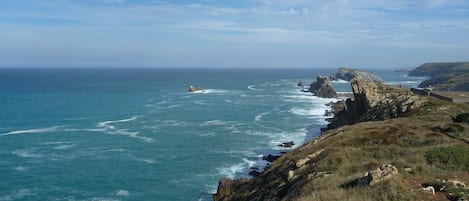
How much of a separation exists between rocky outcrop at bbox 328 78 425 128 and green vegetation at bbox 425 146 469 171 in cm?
3517

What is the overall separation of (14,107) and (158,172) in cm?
7793

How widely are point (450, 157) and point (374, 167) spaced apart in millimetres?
4435

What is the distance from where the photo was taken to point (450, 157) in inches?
969

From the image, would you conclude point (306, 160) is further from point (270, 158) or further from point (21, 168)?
point (21, 168)

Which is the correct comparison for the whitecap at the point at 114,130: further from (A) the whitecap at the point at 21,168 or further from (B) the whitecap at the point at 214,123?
(A) the whitecap at the point at 21,168

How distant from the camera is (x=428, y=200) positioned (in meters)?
17.7

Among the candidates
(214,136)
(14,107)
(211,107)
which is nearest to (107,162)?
(214,136)

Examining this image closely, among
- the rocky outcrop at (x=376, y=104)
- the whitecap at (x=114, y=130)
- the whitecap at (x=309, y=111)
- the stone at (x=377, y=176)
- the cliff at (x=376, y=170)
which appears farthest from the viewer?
the whitecap at (x=309, y=111)

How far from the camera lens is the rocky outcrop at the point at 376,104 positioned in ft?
205

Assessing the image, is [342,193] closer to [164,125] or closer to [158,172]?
[158,172]

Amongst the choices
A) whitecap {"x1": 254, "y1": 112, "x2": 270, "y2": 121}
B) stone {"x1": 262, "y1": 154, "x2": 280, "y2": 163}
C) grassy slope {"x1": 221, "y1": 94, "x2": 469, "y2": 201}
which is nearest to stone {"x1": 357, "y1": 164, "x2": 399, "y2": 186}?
grassy slope {"x1": 221, "y1": 94, "x2": 469, "y2": 201}

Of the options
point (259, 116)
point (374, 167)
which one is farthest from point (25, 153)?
point (374, 167)

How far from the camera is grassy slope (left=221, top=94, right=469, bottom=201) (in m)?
18.8

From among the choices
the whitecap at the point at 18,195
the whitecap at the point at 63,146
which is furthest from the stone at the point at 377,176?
the whitecap at the point at 63,146
